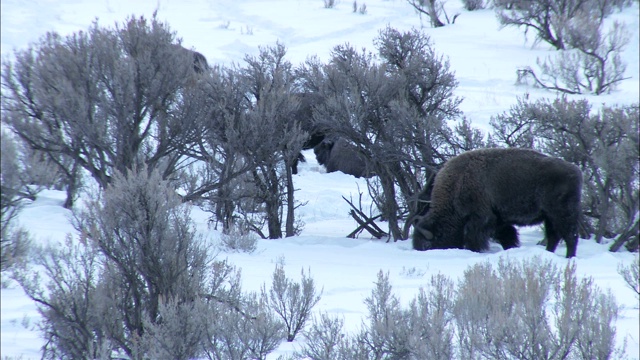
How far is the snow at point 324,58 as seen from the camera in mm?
6621

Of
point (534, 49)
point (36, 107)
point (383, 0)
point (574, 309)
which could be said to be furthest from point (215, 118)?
point (383, 0)

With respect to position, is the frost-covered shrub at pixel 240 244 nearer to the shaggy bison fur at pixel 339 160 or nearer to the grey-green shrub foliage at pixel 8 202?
the grey-green shrub foliage at pixel 8 202

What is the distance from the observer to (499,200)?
948 cm

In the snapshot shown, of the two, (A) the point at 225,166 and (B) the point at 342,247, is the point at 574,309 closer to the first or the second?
(B) the point at 342,247

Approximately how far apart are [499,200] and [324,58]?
55.7 ft

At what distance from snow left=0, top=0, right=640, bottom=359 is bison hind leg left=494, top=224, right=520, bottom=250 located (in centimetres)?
20

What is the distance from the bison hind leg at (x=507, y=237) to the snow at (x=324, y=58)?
0.20 metres

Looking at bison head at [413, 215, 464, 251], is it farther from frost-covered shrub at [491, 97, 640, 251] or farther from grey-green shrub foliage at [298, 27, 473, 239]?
frost-covered shrub at [491, 97, 640, 251]

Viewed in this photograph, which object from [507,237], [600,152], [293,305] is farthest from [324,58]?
[293,305]

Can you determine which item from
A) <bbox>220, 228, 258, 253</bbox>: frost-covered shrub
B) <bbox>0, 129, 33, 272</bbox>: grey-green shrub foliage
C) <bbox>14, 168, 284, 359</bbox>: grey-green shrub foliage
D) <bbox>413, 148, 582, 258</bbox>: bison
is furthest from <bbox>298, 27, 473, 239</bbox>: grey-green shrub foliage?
<bbox>0, 129, 33, 272</bbox>: grey-green shrub foliage

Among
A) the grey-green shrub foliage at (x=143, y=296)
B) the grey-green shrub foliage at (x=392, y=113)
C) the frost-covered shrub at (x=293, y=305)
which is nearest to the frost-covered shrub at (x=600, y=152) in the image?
the grey-green shrub foliage at (x=392, y=113)

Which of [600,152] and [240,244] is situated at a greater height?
[600,152]

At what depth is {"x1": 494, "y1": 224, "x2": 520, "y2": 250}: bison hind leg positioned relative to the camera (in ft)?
32.6

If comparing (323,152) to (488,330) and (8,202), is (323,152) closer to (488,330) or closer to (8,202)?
(8,202)
